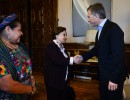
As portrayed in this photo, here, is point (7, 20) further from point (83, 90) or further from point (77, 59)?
point (83, 90)

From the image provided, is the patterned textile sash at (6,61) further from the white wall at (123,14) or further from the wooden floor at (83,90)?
the white wall at (123,14)

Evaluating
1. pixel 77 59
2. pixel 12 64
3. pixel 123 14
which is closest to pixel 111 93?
pixel 77 59

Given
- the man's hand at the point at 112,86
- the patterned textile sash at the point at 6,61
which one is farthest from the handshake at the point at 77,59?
the patterned textile sash at the point at 6,61

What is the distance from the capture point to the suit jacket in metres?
2.14

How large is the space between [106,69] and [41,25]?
4.08m

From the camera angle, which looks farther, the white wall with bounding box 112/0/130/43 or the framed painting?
the framed painting

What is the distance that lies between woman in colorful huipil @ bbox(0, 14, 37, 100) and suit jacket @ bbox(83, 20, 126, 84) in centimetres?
89

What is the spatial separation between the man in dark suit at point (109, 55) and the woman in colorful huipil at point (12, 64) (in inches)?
35.0

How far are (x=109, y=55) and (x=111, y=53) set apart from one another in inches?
1.3

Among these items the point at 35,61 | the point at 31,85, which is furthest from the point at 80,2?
the point at 31,85

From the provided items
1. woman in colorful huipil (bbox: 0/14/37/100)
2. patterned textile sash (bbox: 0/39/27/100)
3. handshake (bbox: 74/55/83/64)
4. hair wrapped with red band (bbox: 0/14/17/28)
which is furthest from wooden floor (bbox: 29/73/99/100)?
hair wrapped with red band (bbox: 0/14/17/28)

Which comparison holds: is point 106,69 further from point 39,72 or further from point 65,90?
point 39,72

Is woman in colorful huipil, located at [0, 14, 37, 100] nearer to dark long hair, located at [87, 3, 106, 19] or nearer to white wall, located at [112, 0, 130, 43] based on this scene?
dark long hair, located at [87, 3, 106, 19]

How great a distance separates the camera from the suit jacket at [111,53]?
2.14 meters
